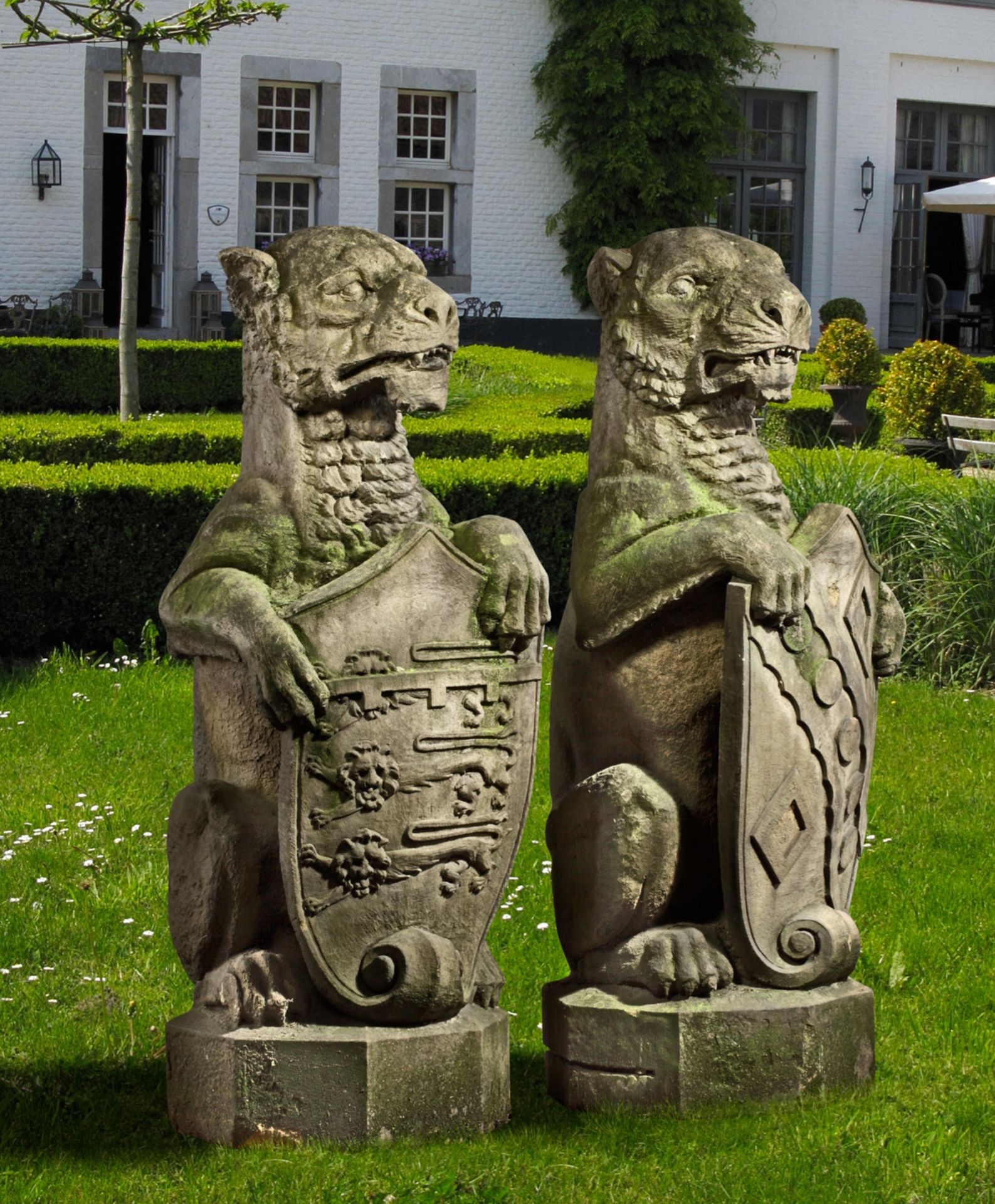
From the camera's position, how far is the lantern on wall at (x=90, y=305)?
19.7 meters

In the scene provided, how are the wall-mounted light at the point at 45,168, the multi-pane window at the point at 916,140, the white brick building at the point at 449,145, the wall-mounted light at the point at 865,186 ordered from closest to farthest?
→ the wall-mounted light at the point at 45,168
the white brick building at the point at 449,145
the wall-mounted light at the point at 865,186
the multi-pane window at the point at 916,140

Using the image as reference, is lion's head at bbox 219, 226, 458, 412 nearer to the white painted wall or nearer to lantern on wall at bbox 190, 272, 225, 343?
lantern on wall at bbox 190, 272, 225, 343

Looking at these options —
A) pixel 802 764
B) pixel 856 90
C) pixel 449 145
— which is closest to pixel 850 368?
pixel 449 145

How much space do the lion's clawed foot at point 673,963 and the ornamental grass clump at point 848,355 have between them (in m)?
13.4

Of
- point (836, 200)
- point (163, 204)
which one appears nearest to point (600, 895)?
point (163, 204)

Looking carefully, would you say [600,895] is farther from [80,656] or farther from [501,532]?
[80,656]

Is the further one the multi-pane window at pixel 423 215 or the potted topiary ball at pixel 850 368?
the multi-pane window at pixel 423 215

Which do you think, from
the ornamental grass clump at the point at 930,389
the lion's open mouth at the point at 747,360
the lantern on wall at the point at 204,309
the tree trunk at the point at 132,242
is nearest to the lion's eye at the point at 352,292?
the lion's open mouth at the point at 747,360

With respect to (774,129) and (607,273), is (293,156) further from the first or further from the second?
(607,273)

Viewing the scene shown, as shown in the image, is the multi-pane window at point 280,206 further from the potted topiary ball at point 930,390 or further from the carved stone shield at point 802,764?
the carved stone shield at point 802,764

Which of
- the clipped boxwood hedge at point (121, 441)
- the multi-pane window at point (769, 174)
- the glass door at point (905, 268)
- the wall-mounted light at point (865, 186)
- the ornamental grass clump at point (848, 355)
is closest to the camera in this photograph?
the clipped boxwood hedge at point (121, 441)

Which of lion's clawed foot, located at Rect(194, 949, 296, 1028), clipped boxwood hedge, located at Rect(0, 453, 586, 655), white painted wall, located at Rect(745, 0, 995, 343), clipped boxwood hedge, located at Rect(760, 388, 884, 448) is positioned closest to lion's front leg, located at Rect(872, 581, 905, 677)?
lion's clawed foot, located at Rect(194, 949, 296, 1028)

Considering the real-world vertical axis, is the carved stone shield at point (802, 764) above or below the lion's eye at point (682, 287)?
below

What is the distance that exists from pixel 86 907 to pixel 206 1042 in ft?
5.34
